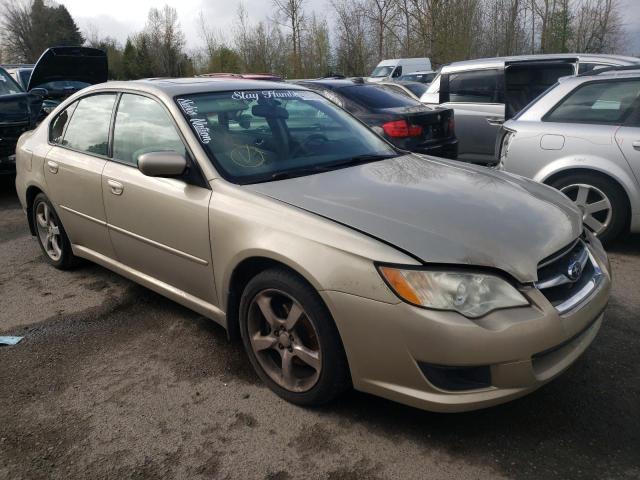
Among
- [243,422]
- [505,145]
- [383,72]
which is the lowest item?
[243,422]

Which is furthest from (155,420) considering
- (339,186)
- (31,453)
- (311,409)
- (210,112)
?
(210,112)

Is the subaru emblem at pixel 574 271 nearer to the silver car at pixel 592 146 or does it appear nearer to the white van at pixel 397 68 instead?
the silver car at pixel 592 146

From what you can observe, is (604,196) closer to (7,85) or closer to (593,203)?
(593,203)

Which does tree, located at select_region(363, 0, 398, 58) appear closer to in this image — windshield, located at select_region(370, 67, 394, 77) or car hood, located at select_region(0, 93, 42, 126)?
windshield, located at select_region(370, 67, 394, 77)

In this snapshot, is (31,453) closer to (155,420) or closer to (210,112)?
(155,420)

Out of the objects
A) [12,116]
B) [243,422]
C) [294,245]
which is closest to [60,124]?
[294,245]

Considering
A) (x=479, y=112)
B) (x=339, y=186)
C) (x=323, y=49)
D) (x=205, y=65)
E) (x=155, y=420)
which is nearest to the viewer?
(x=155, y=420)

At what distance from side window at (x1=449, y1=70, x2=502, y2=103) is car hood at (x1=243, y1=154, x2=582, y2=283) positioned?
194 inches

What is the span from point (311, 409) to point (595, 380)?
4.77 feet

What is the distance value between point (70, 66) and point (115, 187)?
8.02 m

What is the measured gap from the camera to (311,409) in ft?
8.96

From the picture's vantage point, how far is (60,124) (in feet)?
14.8

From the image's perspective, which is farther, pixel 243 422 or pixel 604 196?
pixel 604 196

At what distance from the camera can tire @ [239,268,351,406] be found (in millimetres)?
2486
